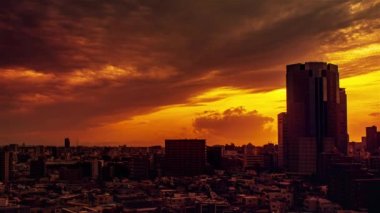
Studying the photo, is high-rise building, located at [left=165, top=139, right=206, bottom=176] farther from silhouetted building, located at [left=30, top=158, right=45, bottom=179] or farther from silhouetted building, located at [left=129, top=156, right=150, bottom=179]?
silhouetted building, located at [left=30, top=158, right=45, bottom=179]

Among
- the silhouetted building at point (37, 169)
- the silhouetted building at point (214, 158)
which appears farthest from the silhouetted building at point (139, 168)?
the silhouetted building at point (214, 158)

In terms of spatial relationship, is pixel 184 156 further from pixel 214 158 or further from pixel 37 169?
pixel 37 169

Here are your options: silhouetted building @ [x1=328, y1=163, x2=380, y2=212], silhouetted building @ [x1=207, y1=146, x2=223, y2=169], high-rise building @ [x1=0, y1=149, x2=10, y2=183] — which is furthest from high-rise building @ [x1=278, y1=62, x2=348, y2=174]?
high-rise building @ [x1=0, y1=149, x2=10, y2=183]

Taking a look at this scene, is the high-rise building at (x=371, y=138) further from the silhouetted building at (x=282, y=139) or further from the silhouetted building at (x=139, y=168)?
the silhouetted building at (x=139, y=168)

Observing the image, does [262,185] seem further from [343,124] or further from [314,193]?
[343,124]

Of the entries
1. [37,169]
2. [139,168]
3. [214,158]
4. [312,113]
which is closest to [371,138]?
[312,113]
